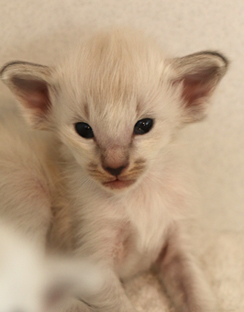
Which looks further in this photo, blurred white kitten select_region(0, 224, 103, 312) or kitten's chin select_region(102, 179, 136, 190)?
blurred white kitten select_region(0, 224, 103, 312)

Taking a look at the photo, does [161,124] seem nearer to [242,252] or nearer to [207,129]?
[207,129]

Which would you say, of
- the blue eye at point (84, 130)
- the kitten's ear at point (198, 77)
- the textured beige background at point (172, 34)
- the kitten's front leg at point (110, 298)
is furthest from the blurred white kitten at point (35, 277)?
the kitten's ear at point (198, 77)

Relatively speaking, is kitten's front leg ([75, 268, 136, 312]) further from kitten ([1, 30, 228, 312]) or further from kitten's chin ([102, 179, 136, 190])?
kitten's chin ([102, 179, 136, 190])

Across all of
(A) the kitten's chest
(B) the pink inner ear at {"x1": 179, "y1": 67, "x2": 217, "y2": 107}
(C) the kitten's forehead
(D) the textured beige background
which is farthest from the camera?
(D) the textured beige background

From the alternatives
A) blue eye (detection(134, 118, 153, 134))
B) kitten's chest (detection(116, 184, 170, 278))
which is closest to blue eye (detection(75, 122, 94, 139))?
blue eye (detection(134, 118, 153, 134))

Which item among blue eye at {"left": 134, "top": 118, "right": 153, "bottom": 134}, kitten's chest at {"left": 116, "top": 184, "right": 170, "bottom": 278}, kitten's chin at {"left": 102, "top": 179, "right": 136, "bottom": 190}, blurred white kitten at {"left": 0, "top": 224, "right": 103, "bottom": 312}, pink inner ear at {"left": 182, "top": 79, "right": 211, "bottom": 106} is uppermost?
pink inner ear at {"left": 182, "top": 79, "right": 211, "bottom": 106}

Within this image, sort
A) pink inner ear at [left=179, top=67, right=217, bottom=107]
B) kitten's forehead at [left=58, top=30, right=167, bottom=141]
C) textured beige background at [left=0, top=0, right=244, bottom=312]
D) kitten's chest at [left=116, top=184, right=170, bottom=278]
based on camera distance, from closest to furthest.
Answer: kitten's forehead at [left=58, top=30, right=167, bottom=141]
pink inner ear at [left=179, top=67, right=217, bottom=107]
kitten's chest at [left=116, top=184, right=170, bottom=278]
textured beige background at [left=0, top=0, right=244, bottom=312]
